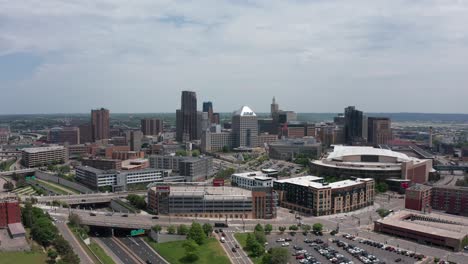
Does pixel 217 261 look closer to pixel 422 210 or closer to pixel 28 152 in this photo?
pixel 422 210

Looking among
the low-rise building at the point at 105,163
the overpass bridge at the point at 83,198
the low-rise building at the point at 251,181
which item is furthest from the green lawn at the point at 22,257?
the low-rise building at the point at 105,163

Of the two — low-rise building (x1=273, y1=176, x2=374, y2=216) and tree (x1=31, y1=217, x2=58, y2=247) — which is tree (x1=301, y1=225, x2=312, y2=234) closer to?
low-rise building (x1=273, y1=176, x2=374, y2=216)

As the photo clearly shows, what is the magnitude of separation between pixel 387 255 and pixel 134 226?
37.8m

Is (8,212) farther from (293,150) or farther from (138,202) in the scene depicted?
(293,150)

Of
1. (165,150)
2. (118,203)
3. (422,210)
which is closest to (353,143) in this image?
(165,150)

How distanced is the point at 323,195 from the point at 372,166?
110 feet

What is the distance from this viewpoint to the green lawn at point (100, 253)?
56531mm

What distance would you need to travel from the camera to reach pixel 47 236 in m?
57.0

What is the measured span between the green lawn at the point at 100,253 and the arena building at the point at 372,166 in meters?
65.4

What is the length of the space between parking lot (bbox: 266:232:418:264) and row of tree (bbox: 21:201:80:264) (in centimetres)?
2626

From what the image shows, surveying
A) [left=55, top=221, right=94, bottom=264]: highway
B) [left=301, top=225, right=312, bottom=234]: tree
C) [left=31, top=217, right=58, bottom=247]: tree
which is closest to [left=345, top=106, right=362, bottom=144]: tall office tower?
[left=301, top=225, right=312, bottom=234]: tree

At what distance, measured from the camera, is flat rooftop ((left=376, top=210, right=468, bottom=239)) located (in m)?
64.2

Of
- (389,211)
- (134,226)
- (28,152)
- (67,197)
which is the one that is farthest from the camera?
(28,152)

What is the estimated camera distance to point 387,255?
5825 centimetres
